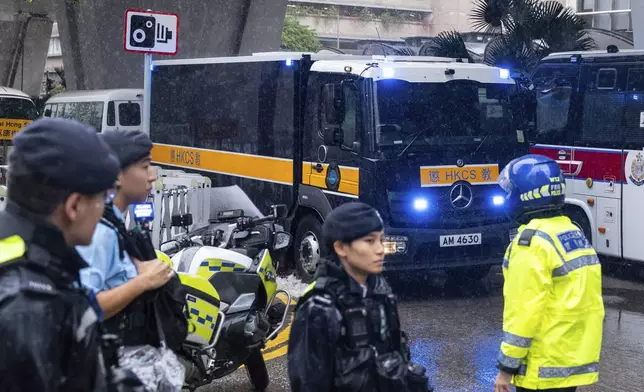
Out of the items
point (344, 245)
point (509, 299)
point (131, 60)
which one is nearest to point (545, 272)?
point (509, 299)

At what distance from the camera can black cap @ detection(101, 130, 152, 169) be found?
389 cm

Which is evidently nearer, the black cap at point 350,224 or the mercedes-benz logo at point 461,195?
the black cap at point 350,224

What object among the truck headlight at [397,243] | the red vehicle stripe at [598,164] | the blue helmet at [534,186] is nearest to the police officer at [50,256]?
the blue helmet at [534,186]

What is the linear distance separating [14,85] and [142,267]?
48664mm

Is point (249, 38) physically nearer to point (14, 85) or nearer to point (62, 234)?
point (62, 234)

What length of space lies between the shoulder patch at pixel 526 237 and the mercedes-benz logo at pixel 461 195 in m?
6.50

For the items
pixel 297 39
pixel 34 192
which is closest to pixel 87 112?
pixel 34 192

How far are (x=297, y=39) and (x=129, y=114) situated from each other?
144 ft

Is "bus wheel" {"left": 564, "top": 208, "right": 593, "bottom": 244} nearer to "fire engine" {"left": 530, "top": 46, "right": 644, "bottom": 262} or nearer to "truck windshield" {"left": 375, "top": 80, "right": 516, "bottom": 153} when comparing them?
"fire engine" {"left": 530, "top": 46, "right": 644, "bottom": 262}

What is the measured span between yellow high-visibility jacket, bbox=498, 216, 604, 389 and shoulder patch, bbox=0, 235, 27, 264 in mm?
2442

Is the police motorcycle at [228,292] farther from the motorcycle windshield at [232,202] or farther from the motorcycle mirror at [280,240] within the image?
the motorcycle windshield at [232,202]

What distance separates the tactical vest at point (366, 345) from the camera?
3.38m

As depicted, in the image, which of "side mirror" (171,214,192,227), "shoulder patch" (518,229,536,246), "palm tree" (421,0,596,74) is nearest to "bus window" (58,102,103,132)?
"palm tree" (421,0,596,74)

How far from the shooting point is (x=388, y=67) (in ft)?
34.9
